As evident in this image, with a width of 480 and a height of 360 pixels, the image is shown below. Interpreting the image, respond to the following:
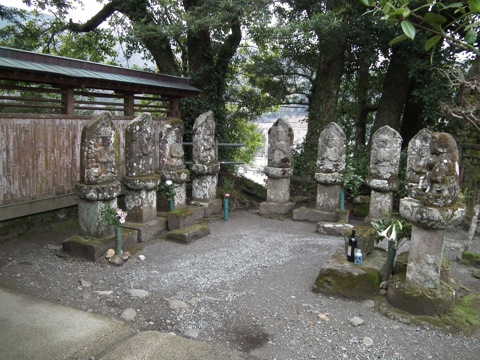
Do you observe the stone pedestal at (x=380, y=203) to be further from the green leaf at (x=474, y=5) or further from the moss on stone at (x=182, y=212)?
the green leaf at (x=474, y=5)

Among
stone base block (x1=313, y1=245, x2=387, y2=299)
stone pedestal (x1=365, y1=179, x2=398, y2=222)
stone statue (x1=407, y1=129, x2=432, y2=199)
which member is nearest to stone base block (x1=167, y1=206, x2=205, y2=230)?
stone base block (x1=313, y1=245, x2=387, y2=299)

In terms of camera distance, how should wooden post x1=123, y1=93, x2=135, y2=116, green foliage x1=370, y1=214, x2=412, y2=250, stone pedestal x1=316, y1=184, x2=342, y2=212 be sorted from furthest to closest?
wooden post x1=123, y1=93, x2=135, y2=116 → stone pedestal x1=316, y1=184, x2=342, y2=212 → green foliage x1=370, y1=214, x2=412, y2=250

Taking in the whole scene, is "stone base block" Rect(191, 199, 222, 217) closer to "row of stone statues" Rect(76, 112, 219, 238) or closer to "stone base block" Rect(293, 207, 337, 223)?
"row of stone statues" Rect(76, 112, 219, 238)

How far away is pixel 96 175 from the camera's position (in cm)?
601

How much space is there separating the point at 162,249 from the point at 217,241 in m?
1.07

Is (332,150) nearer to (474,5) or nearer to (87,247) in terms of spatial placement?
(87,247)

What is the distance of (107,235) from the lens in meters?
6.25

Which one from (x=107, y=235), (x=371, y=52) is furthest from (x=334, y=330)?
(x=371, y=52)

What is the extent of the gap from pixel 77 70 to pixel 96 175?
267 cm

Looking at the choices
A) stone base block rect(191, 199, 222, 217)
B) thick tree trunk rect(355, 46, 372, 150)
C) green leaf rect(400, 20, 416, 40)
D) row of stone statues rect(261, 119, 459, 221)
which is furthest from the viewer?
thick tree trunk rect(355, 46, 372, 150)

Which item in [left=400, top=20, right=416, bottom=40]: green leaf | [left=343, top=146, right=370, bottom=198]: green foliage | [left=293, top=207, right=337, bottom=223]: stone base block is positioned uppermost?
[left=400, top=20, right=416, bottom=40]: green leaf

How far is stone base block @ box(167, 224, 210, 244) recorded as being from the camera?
6.96m

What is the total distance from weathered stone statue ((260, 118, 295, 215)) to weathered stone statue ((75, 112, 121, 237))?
3.83m

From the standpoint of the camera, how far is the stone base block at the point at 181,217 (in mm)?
7473
